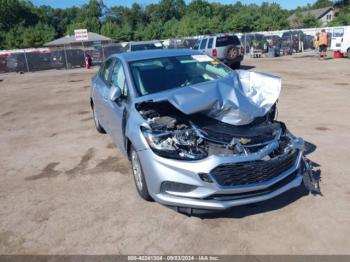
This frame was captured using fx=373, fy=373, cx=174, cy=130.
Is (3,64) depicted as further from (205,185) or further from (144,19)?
(144,19)

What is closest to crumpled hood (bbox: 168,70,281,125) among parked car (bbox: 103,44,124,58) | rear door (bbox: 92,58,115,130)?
rear door (bbox: 92,58,115,130)

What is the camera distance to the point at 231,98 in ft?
14.6

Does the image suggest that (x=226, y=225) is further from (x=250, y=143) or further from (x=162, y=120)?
(x=162, y=120)

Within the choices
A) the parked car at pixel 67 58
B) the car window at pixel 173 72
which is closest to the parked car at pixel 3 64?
the parked car at pixel 67 58

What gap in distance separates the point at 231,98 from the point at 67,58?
2749 centimetres

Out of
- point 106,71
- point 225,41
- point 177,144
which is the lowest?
point 177,144

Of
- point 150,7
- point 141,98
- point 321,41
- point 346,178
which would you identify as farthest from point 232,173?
point 150,7

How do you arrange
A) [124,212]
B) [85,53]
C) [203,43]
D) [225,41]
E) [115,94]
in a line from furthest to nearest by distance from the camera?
1. [85,53]
2. [203,43]
3. [225,41]
4. [115,94]
5. [124,212]

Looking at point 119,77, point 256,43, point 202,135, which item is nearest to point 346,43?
point 256,43

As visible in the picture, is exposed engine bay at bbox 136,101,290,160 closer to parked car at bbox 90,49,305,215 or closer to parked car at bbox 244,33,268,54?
parked car at bbox 90,49,305,215

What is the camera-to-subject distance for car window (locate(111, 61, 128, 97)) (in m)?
5.00

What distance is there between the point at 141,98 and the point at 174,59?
1174mm

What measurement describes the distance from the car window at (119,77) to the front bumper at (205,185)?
146 centimetres

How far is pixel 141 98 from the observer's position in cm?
458
